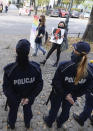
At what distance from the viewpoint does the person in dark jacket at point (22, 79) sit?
243 cm

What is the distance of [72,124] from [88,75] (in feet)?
4.78

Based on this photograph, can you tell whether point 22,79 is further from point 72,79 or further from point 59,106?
point 59,106

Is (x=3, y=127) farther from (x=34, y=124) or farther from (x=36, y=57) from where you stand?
(x=36, y=57)

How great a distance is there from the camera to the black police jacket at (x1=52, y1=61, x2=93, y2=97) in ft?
8.63

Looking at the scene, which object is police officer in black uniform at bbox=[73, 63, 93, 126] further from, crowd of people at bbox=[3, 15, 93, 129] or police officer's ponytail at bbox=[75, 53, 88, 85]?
police officer's ponytail at bbox=[75, 53, 88, 85]

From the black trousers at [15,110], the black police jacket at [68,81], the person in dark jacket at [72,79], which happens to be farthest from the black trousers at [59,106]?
the black trousers at [15,110]

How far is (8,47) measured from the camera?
8164 mm

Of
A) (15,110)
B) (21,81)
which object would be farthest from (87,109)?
(21,81)

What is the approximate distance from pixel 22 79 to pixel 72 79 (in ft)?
2.69

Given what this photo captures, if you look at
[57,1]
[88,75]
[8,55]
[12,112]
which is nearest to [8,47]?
[8,55]

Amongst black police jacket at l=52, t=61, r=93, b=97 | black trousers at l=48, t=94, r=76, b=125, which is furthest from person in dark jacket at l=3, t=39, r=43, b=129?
black trousers at l=48, t=94, r=76, b=125

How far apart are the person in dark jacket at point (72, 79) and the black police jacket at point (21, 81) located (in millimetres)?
356

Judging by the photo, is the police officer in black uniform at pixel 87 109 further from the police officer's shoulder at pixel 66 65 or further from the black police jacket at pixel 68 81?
the police officer's shoulder at pixel 66 65

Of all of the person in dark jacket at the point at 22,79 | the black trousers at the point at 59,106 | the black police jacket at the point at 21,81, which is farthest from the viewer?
the black trousers at the point at 59,106
